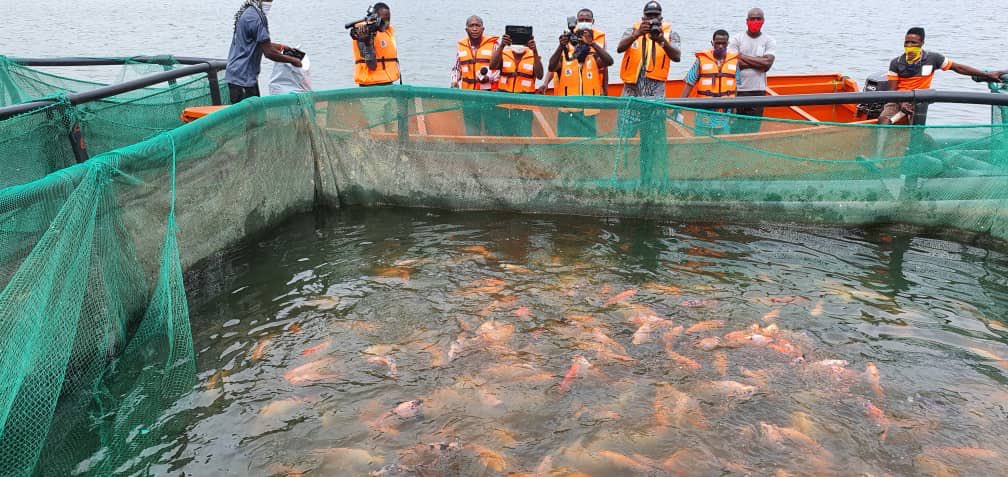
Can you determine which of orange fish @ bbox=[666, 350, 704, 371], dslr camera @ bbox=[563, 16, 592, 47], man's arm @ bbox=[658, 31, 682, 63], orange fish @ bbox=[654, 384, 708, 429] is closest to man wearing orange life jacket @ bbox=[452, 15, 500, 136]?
dslr camera @ bbox=[563, 16, 592, 47]

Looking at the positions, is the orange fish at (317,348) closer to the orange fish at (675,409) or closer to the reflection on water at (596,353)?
the reflection on water at (596,353)

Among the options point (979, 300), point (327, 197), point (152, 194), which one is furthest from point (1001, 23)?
point (152, 194)

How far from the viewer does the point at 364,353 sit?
20.5ft

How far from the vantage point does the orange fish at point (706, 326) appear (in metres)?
6.58

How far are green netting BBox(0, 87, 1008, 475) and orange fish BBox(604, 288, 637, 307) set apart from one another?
175 cm

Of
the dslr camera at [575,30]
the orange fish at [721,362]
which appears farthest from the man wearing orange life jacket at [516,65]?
the orange fish at [721,362]

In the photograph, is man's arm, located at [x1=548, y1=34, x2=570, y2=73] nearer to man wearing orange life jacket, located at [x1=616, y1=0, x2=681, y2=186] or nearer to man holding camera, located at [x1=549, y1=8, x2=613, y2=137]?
man holding camera, located at [x1=549, y1=8, x2=613, y2=137]

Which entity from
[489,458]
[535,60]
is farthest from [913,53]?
[489,458]

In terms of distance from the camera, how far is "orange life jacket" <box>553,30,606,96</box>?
10.5 m

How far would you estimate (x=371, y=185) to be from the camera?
920 centimetres

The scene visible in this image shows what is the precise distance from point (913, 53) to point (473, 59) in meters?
6.07

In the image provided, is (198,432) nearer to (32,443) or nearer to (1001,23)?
(32,443)

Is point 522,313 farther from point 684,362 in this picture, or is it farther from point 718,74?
point 718,74

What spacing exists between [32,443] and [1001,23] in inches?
1514
